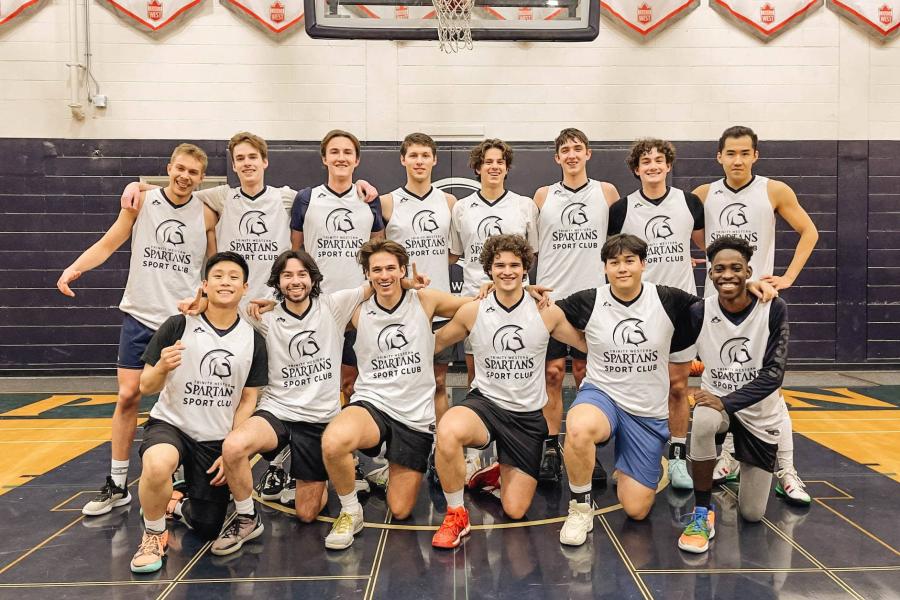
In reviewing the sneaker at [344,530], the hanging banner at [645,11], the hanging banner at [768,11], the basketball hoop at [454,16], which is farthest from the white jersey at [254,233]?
the hanging banner at [768,11]

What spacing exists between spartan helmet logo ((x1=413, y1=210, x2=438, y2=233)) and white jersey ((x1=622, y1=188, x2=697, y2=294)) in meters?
1.33

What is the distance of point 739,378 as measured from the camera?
3.53 m

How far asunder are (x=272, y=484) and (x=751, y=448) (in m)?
2.80

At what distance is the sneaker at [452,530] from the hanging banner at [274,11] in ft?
24.0

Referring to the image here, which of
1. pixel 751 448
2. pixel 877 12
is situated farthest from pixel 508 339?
pixel 877 12

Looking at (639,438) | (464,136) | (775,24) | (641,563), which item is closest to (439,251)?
(639,438)

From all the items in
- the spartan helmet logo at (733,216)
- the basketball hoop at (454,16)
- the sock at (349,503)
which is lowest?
the sock at (349,503)

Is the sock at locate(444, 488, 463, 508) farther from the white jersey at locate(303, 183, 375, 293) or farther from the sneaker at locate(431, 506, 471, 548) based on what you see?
the white jersey at locate(303, 183, 375, 293)

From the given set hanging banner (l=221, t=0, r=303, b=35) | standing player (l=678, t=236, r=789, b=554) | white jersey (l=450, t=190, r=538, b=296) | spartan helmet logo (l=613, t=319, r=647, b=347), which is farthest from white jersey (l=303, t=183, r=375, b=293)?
hanging banner (l=221, t=0, r=303, b=35)

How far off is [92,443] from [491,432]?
3675mm

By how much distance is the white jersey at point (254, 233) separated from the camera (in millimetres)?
4242

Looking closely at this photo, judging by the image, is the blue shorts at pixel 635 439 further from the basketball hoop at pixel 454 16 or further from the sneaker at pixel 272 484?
the basketball hoop at pixel 454 16

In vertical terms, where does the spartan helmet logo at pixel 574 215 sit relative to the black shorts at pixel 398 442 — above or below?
above

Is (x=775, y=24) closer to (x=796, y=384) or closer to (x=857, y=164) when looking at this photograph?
(x=857, y=164)
